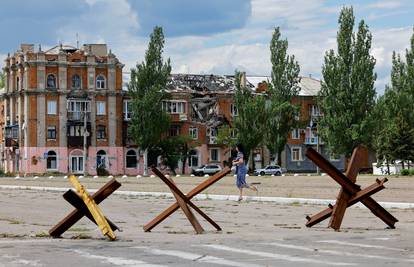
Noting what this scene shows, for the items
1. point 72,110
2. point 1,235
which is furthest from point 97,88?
point 1,235

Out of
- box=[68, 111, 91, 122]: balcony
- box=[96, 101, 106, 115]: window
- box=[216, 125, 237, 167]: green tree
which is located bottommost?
box=[216, 125, 237, 167]: green tree

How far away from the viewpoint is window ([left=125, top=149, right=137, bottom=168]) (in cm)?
10784

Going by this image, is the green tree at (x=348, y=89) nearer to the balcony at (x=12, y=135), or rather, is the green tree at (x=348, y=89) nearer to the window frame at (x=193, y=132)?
the window frame at (x=193, y=132)

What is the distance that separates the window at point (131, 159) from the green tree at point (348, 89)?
31416 millimetres

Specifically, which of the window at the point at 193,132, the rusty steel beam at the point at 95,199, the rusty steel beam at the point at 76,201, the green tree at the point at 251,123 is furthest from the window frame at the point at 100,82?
the rusty steel beam at the point at 76,201

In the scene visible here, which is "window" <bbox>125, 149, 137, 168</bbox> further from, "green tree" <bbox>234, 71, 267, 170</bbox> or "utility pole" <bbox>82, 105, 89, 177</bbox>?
"green tree" <bbox>234, 71, 267, 170</bbox>

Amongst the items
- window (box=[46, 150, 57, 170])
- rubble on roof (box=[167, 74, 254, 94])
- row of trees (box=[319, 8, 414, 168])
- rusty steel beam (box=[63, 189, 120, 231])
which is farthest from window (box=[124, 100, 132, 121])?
rusty steel beam (box=[63, 189, 120, 231])

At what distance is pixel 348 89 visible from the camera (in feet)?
275

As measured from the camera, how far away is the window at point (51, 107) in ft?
338

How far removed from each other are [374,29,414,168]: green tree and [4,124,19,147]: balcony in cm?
4526

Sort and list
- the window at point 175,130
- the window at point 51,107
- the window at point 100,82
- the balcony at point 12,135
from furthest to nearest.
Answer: the window at point 175,130 → the window at point 100,82 → the balcony at point 12,135 → the window at point 51,107

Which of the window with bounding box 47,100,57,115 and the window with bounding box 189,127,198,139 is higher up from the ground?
the window with bounding box 47,100,57,115

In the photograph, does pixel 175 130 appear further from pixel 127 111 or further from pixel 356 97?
pixel 356 97

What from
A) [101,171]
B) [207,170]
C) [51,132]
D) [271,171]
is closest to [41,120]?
[51,132]
